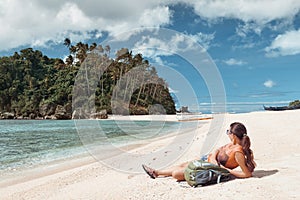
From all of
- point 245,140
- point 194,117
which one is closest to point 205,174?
point 245,140

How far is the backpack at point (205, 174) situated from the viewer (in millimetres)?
4227

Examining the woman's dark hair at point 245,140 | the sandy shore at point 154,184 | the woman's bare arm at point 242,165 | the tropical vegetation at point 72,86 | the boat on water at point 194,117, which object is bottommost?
the sandy shore at point 154,184

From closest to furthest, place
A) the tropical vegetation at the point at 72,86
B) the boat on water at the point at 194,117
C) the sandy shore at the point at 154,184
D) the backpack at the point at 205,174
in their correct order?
1. the sandy shore at the point at 154,184
2. the backpack at the point at 205,174
3. the boat on water at the point at 194,117
4. the tropical vegetation at the point at 72,86

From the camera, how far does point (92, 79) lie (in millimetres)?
56031

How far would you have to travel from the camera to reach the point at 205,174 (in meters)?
4.23

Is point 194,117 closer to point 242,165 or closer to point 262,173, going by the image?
point 262,173

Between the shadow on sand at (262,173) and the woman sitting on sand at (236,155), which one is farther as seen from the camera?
the shadow on sand at (262,173)

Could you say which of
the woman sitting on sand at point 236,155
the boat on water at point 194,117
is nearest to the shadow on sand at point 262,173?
the woman sitting on sand at point 236,155

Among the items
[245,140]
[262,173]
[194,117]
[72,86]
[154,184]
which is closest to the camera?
[245,140]

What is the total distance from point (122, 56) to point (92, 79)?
7.68 metres

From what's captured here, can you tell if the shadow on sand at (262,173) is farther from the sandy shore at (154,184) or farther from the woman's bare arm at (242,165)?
the woman's bare arm at (242,165)

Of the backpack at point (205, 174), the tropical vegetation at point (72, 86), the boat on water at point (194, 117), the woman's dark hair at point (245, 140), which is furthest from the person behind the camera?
the tropical vegetation at point (72, 86)

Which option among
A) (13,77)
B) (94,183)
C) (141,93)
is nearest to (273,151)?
(94,183)

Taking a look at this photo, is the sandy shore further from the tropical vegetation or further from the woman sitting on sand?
the tropical vegetation
